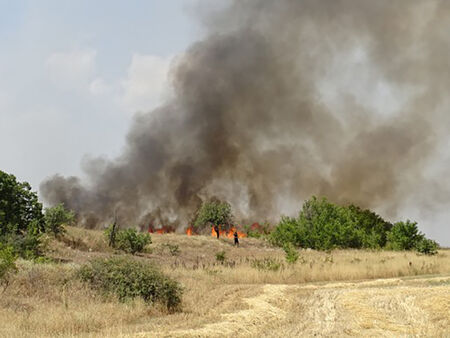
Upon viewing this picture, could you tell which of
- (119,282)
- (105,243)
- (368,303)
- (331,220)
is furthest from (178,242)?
(368,303)

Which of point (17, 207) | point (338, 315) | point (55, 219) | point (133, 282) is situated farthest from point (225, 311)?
point (55, 219)

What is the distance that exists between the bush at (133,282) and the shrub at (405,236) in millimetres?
39083

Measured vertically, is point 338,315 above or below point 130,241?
below

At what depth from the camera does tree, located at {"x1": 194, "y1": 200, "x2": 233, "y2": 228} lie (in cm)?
7112

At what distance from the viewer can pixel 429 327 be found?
38.1 ft

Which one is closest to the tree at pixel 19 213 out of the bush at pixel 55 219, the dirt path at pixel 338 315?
the bush at pixel 55 219

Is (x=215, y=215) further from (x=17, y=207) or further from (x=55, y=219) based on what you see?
(x=17, y=207)

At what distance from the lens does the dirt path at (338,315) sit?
35.3 ft

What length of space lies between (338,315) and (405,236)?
1604 inches

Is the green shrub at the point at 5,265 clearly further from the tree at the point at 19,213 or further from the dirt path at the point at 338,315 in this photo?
the tree at the point at 19,213

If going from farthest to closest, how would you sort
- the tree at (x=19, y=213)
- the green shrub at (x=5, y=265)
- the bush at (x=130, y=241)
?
the bush at (x=130, y=241)
the tree at (x=19, y=213)
the green shrub at (x=5, y=265)

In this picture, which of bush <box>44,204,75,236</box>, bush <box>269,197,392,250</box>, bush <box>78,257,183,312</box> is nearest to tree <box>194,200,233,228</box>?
bush <box>269,197,392,250</box>

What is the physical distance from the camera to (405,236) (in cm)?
4916

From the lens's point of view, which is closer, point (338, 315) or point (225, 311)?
point (338, 315)
